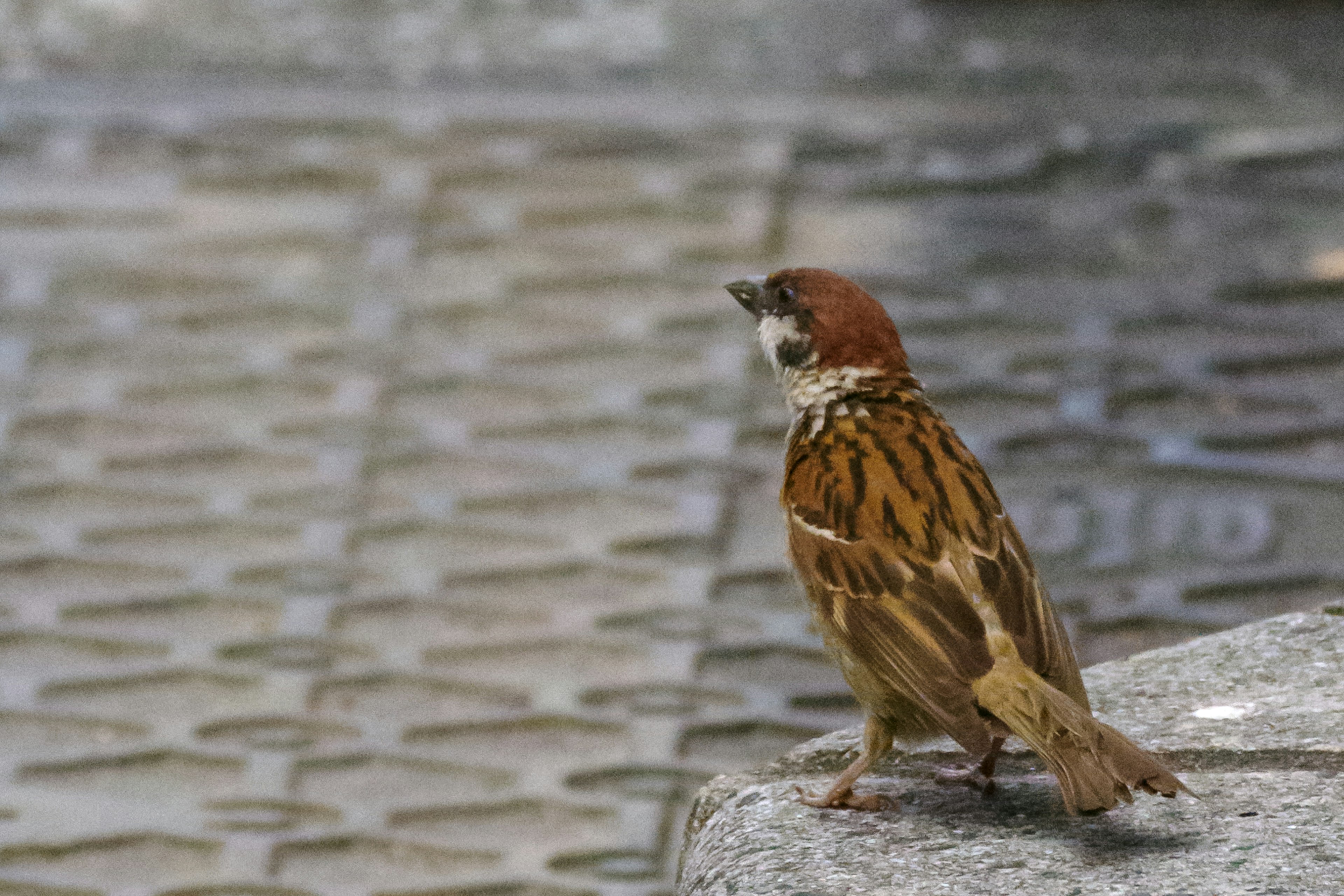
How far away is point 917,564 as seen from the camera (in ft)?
7.30

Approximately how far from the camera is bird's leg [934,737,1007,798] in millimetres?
2197

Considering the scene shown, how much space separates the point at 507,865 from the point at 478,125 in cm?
313

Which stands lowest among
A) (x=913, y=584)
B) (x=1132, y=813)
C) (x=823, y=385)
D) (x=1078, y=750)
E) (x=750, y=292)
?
(x=1132, y=813)

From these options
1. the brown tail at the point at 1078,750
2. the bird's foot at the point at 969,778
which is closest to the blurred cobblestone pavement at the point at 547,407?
the bird's foot at the point at 969,778

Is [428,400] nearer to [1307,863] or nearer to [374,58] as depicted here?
[374,58]

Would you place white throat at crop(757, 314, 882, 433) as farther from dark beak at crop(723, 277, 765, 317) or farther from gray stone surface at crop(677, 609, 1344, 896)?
gray stone surface at crop(677, 609, 1344, 896)

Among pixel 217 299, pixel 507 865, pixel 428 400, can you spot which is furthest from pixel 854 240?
pixel 507 865

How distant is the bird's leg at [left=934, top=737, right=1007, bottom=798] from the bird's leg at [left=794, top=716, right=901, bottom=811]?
0.31 feet

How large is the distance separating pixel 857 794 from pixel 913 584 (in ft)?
0.84

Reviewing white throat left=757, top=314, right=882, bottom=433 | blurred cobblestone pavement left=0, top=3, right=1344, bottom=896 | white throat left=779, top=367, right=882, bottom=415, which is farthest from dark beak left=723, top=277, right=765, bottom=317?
blurred cobblestone pavement left=0, top=3, right=1344, bottom=896

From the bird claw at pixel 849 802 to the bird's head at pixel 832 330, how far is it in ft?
1.83

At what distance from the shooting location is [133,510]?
4281 mm

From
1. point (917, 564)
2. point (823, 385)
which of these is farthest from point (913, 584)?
point (823, 385)

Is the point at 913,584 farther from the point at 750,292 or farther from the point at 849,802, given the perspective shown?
the point at 750,292
